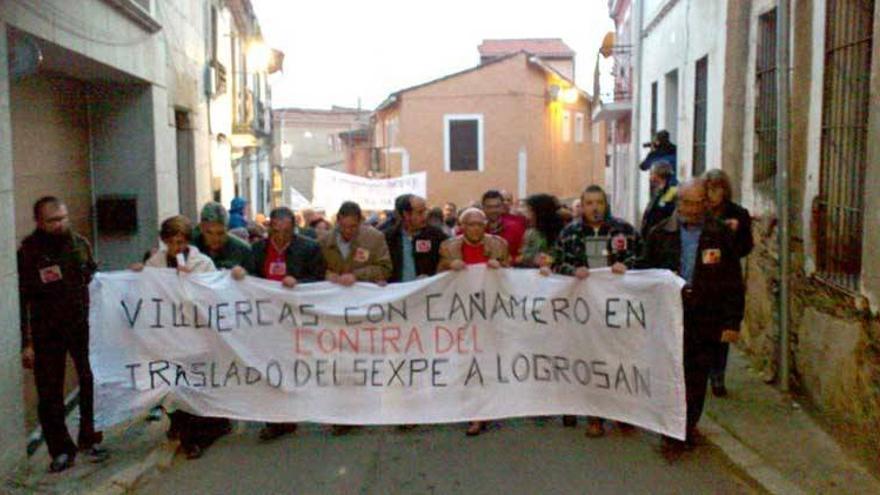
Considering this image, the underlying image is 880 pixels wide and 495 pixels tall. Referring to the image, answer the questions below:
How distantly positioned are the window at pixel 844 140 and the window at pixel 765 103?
5.71ft

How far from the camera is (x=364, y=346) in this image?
688 centimetres

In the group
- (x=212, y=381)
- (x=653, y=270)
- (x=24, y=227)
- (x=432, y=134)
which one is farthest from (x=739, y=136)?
(x=432, y=134)

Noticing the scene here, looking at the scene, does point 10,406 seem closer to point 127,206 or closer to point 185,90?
point 127,206

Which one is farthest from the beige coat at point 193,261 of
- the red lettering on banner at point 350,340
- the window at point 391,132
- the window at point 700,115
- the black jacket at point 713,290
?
the window at point 391,132

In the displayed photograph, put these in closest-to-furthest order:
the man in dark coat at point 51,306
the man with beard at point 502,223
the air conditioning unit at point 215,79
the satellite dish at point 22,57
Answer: the man in dark coat at point 51,306, the satellite dish at point 22,57, the man with beard at point 502,223, the air conditioning unit at point 215,79

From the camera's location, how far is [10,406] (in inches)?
240

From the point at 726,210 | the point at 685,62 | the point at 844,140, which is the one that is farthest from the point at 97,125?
the point at 685,62

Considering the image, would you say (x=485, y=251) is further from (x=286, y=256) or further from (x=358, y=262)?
(x=286, y=256)

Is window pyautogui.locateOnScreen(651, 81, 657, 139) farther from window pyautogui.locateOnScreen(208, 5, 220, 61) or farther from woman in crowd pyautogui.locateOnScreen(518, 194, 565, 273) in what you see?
woman in crowd pyautogui.locateOnScreen(518, 194, 565, 273)

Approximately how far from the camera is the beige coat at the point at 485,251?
23.9 ft

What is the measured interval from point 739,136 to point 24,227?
266 inches

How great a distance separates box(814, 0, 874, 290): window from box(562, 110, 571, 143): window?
1219 inches

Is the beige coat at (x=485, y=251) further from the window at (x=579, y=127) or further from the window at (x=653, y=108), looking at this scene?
the window at (x=579, y=127)

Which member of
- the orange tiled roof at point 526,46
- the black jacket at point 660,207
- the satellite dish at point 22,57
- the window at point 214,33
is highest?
the orange tiled roof at point 526,46
